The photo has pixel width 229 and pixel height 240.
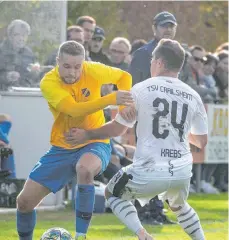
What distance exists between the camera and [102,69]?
9.48 m

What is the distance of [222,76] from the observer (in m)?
18.0

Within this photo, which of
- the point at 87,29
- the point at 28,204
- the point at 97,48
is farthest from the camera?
the point at 97,48

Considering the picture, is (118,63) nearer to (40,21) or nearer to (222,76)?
(40,21)

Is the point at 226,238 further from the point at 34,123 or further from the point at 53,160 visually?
the point at 34,123

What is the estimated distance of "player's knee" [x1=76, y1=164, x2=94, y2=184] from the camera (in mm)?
9055

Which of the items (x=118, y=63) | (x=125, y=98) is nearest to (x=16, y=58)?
(x=118, y=63)

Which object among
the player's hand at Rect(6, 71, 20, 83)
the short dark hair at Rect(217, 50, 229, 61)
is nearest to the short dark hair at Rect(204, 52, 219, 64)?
the short dark hair at Rect(217, 50, 229, 61)

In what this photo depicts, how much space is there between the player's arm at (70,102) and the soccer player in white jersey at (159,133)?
21 centimetres

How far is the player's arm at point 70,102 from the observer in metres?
8.91

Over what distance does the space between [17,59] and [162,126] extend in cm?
529

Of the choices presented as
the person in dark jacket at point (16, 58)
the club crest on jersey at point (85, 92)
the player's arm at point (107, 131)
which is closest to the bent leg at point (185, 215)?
the player's arm at point (107, 131)

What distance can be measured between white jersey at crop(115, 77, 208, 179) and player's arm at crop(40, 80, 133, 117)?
1.07 feet

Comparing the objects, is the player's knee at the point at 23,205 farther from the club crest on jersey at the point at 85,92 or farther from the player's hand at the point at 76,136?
the club crest on jersey at the point at 85,92

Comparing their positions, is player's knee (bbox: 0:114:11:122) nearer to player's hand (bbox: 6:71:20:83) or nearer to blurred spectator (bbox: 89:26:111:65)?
player's hand (bbox: 6:71:20:83)
